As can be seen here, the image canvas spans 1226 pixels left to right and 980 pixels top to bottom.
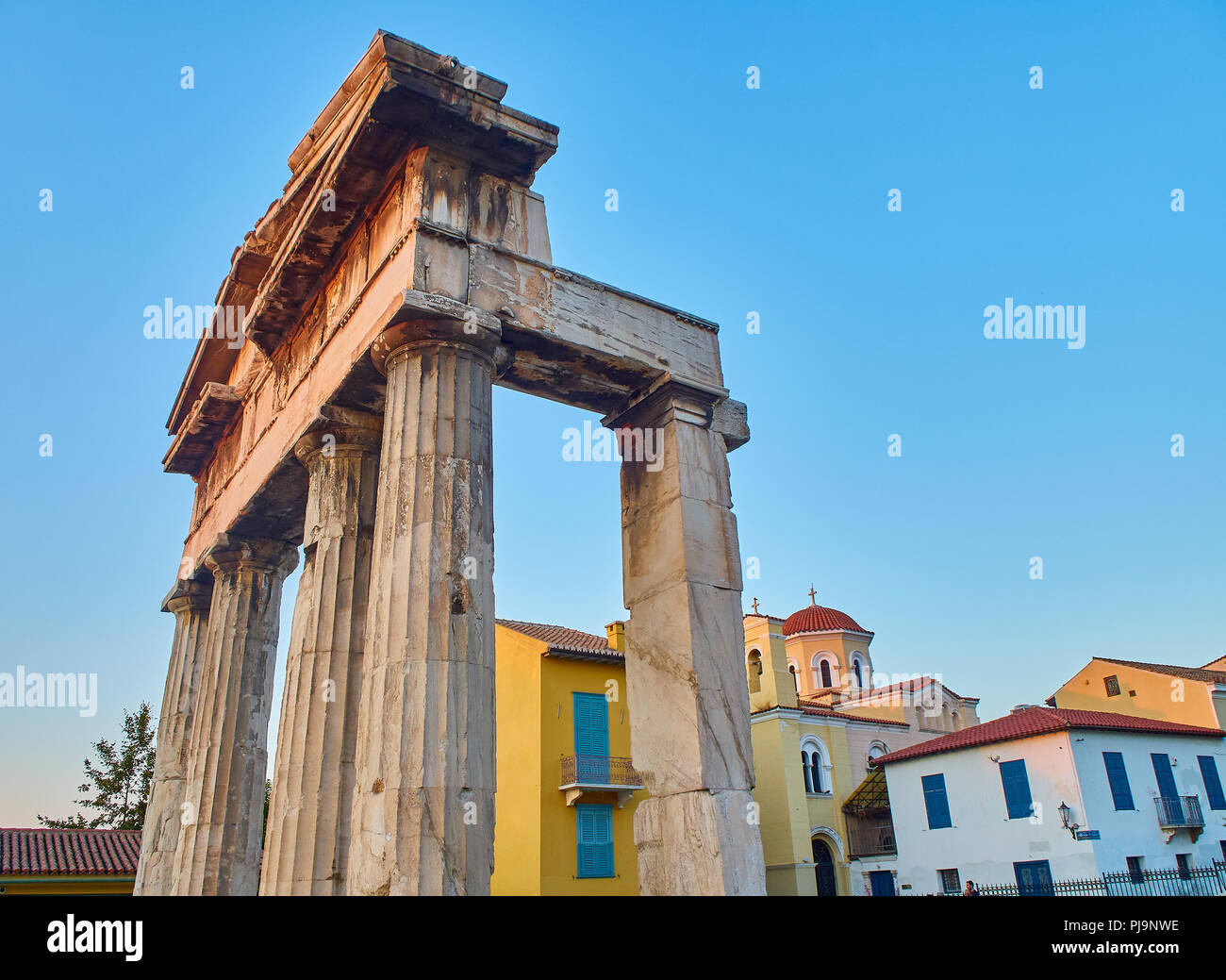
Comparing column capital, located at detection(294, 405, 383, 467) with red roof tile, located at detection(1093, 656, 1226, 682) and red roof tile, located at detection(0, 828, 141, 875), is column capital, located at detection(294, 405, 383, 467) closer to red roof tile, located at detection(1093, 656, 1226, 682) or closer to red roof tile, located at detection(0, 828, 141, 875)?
red roof tile, located at detection(0, 828, 141, 875)

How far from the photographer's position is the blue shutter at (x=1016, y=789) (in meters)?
26.0

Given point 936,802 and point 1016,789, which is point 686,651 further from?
point 936,802

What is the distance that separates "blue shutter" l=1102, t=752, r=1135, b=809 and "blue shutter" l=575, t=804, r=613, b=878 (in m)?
14.5

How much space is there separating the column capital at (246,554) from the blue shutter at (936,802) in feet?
77.1

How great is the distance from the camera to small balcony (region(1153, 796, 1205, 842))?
83.0 feet

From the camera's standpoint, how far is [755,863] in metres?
8.02

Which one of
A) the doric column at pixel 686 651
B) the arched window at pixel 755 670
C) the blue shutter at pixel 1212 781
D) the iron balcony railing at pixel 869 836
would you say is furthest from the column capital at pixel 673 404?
the iron balcony railing at pixel 869 836

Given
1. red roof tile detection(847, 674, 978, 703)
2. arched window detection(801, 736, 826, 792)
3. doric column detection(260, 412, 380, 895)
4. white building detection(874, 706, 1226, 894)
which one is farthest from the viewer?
red roof tile detection(847, 674, 978, 703)

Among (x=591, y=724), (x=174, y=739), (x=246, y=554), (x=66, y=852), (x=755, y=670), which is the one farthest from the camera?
(x=755, y=670)

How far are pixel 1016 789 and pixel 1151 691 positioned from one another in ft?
34.8

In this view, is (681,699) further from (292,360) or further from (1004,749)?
(1004,749)

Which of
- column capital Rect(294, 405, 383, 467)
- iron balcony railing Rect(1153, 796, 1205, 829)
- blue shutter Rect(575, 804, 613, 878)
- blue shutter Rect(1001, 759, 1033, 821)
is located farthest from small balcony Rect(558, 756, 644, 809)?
iron balcony railing Rect(1153, 796, 1205, 829)

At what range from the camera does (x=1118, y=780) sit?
83.4 ft

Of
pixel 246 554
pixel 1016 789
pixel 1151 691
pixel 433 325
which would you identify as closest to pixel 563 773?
pixel 246 554
